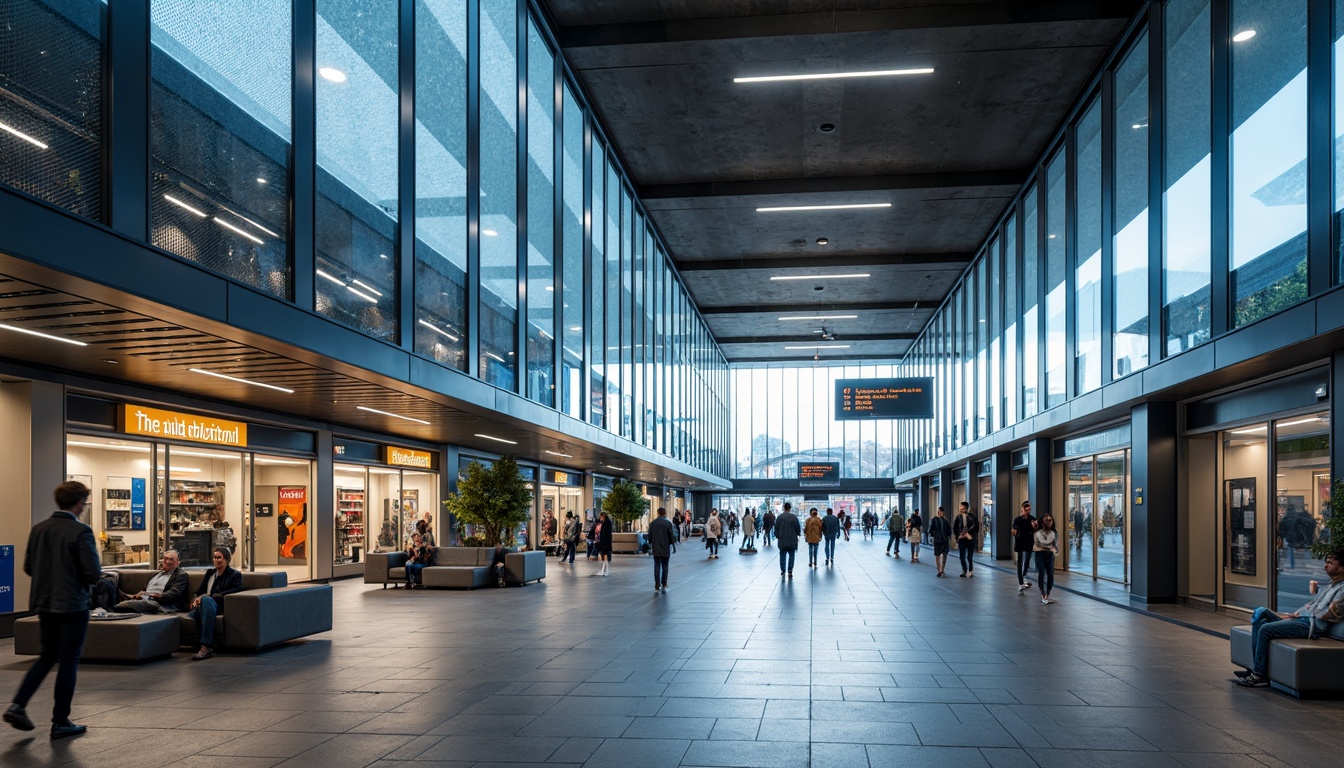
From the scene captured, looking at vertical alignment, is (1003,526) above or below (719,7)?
below

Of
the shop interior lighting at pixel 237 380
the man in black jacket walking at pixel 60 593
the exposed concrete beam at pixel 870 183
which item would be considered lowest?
the man in black jacket walking at pixel 60 593

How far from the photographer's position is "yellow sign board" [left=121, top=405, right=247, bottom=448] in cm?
1386

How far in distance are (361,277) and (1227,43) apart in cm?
1146

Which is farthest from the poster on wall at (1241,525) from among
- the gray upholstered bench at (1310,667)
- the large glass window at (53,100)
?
the large glass window at (53,100)

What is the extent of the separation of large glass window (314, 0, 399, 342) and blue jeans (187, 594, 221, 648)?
330cm

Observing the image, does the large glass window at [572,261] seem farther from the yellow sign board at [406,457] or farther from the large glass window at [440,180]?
the large glass window at [440,180]

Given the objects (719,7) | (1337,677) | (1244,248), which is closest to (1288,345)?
(1244,248)

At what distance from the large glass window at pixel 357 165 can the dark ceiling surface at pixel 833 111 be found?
5.68 metres

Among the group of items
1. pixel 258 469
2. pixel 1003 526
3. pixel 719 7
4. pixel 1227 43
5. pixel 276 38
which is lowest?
pixel 1003 526

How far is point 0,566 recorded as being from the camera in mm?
11516

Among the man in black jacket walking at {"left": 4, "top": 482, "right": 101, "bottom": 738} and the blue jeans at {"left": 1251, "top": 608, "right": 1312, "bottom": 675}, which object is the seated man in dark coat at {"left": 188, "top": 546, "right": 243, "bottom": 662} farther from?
the blue jeans at {"left": 1251, "top": 608, "right": 1312, "bottom": 675}

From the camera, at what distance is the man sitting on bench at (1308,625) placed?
812cm

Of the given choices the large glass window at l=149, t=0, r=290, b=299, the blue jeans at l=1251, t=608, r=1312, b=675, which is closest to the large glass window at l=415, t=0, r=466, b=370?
the large glass window at l=149, t=0, r=290, b=299

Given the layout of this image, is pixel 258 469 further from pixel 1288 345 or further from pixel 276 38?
pixel 1288 345
